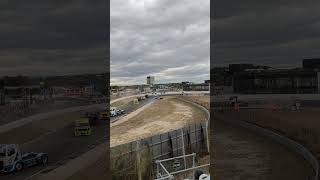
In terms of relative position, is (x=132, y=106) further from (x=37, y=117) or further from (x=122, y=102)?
(x=37, y=117)

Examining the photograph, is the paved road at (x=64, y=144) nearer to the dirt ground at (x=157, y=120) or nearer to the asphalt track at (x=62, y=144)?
the asphalt track at (x=62, y=144)

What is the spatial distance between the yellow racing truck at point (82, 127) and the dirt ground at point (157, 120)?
23.8 ft

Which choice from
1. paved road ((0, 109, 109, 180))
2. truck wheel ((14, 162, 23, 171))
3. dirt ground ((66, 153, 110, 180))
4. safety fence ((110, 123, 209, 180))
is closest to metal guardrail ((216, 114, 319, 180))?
safety fence ((110, 123, 209, 180))

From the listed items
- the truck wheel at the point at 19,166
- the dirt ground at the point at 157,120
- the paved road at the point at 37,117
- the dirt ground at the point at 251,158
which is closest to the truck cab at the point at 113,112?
the dirt ground at the point at 157,120

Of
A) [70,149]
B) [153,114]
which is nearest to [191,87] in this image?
[153,114]

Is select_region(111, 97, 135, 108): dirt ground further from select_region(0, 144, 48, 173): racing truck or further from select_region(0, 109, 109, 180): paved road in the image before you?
select_region(0, 144, 48, 173): racing truck

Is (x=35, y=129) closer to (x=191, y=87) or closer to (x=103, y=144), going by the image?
(x=103, y=144)

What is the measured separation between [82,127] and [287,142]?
11208 mm

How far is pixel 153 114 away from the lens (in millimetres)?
39438

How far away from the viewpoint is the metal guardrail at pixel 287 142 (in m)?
15.3

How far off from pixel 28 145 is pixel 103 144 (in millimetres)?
2669

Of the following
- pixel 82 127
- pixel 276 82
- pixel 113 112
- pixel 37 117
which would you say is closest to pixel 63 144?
pixel 82 127

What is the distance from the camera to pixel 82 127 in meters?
15.6

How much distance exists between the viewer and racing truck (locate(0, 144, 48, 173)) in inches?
548
